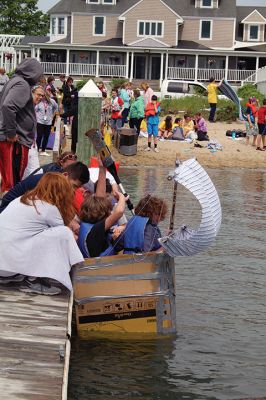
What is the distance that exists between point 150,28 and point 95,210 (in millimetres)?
63679

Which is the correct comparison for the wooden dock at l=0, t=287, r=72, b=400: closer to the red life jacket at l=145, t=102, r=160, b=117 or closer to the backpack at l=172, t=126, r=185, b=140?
the red life jacket at l=145, t=102, r=160, b=117

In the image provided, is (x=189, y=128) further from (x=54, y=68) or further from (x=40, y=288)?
(x=54, y=68)

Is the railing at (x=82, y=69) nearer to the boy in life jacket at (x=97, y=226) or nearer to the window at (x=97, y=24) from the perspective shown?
the window at (x=97, y=24)

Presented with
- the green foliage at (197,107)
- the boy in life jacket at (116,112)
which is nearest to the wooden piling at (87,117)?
the boy in life jacket at (116,112)

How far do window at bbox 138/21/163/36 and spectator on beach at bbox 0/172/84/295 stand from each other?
63.9 metres

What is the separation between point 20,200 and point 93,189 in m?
2.57

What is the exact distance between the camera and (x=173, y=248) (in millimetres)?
9266

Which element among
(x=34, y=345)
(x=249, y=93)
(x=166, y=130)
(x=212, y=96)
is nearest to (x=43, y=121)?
(x=166, y=130)

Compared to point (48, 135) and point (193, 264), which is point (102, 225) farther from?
point (48, 135)

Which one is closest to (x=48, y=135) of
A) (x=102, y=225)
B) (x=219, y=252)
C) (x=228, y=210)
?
(x=228, y=210)

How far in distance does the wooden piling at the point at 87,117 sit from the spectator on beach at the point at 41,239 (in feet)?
32.0

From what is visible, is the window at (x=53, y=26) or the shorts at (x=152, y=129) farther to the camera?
the window at (x=53, y=26)

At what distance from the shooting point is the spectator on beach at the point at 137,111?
2920 centimetres

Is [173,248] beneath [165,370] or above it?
above
